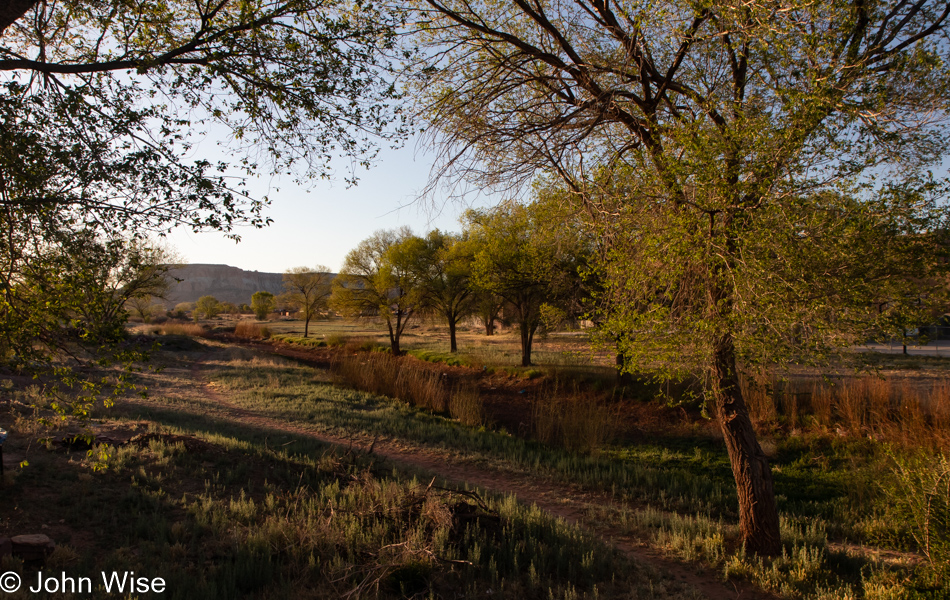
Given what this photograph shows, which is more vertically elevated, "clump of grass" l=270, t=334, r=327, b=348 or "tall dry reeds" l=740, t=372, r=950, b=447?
"tall dry reeds" l=740, t=372, r=950, b=447

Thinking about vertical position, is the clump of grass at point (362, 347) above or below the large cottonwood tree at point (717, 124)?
below

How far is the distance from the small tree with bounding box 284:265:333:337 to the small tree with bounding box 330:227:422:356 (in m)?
17.6

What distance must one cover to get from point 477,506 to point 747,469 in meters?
3.13

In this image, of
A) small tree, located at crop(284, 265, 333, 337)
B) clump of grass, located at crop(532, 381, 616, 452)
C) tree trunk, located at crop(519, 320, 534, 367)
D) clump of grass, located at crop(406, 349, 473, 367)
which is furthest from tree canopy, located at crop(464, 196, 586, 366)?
small tree, located at crop(284, 265, 333, 337)

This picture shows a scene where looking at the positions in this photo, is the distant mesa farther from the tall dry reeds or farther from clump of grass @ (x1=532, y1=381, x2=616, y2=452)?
the tall dry reeds

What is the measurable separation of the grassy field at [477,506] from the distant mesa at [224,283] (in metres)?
151

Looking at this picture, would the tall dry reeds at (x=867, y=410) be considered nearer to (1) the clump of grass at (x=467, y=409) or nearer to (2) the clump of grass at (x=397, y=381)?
(1) the clump of grass at (x=467, y=409)

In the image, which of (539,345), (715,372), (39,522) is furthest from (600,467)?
(539,345)

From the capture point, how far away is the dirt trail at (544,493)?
4879mm

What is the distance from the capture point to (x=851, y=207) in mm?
4531

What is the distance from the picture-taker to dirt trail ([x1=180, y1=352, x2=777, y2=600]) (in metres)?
4.88

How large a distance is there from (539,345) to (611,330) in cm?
2933

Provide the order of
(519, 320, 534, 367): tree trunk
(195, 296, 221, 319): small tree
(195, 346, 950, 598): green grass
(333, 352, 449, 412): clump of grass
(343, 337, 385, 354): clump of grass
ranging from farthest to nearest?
(195, 296, 221, 319): small tree → (343, 337, 385, 354): clump of grass → (519, 320, 534, 367): tree trunk → (333, 352, 449, 412): clump of grass → (195, 346, 950, 598): green grass

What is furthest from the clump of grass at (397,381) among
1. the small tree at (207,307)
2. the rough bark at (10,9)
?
the small tree at (207,307)
